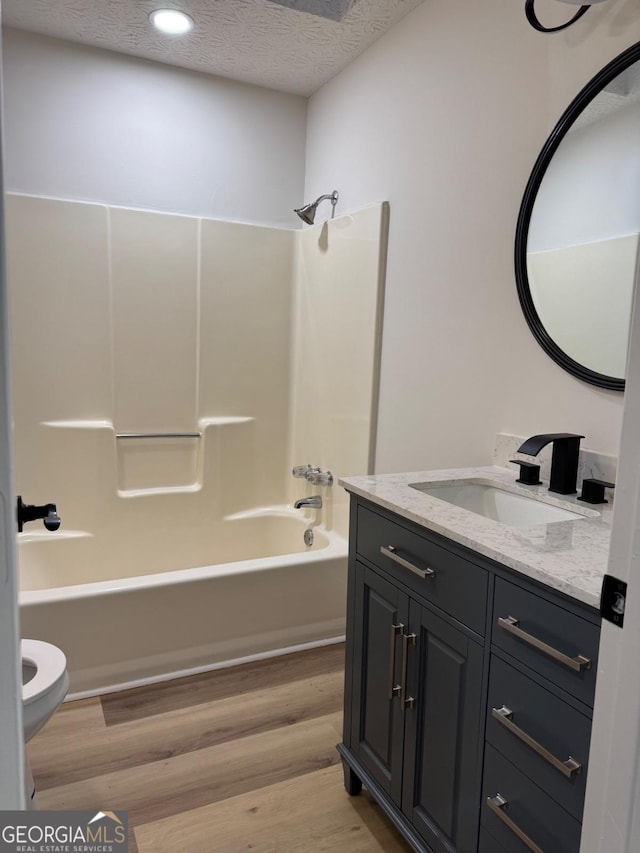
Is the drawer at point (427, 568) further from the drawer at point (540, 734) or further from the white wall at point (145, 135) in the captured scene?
the white wall at point (145, 135)

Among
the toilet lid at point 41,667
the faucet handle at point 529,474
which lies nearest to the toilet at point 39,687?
the toilet lid at point 41,667

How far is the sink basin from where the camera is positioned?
1.55m

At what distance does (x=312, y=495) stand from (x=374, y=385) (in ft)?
2.62

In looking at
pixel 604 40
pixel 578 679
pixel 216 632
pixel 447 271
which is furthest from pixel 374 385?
pixel 578 679

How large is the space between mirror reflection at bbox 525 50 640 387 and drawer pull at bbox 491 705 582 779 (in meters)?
0.86

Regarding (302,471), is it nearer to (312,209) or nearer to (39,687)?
(312,209)

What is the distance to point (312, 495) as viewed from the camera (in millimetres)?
3090

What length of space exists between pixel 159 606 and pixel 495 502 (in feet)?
4.42

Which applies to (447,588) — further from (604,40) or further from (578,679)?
(604,40)

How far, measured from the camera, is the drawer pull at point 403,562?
4.44 ft

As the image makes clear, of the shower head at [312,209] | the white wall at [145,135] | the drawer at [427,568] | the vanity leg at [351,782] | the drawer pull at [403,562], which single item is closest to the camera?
the drawer at [427,568]

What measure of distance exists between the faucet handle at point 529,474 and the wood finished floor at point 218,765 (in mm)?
1044

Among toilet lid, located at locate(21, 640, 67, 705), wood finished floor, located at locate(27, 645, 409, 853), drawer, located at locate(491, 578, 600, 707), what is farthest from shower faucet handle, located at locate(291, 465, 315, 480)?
drawer, located at locate(491, 578, 600, 707)

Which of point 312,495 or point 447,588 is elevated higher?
point 447,588
